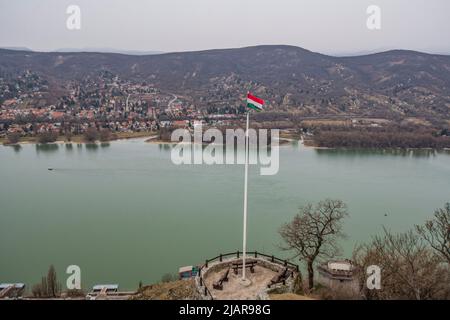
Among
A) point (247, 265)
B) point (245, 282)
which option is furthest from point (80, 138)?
point (245, 282)

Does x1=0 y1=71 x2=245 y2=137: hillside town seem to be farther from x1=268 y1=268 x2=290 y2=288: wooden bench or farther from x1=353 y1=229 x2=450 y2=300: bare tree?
x1=353 y1=229 x2=450 y2=300: bare tree

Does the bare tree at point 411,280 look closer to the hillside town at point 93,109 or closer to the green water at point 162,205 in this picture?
the green water at point 162,205

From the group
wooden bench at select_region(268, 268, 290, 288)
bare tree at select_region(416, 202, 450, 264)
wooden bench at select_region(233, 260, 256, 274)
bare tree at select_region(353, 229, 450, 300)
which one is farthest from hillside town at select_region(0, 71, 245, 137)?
bare tree at select_region(353, 229, 450, 300)

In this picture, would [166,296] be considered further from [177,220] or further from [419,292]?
[177,220]

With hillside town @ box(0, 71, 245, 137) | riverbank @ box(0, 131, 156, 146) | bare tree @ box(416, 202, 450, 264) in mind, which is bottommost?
riverbank @ box(0, 131, 156, 146)

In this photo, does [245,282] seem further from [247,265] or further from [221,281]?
[247,265]

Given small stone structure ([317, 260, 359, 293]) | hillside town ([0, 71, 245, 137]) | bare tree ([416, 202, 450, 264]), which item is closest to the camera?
bare tree ([416, 202, 450, 264])

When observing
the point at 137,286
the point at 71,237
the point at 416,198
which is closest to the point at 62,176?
the point at 71,237
